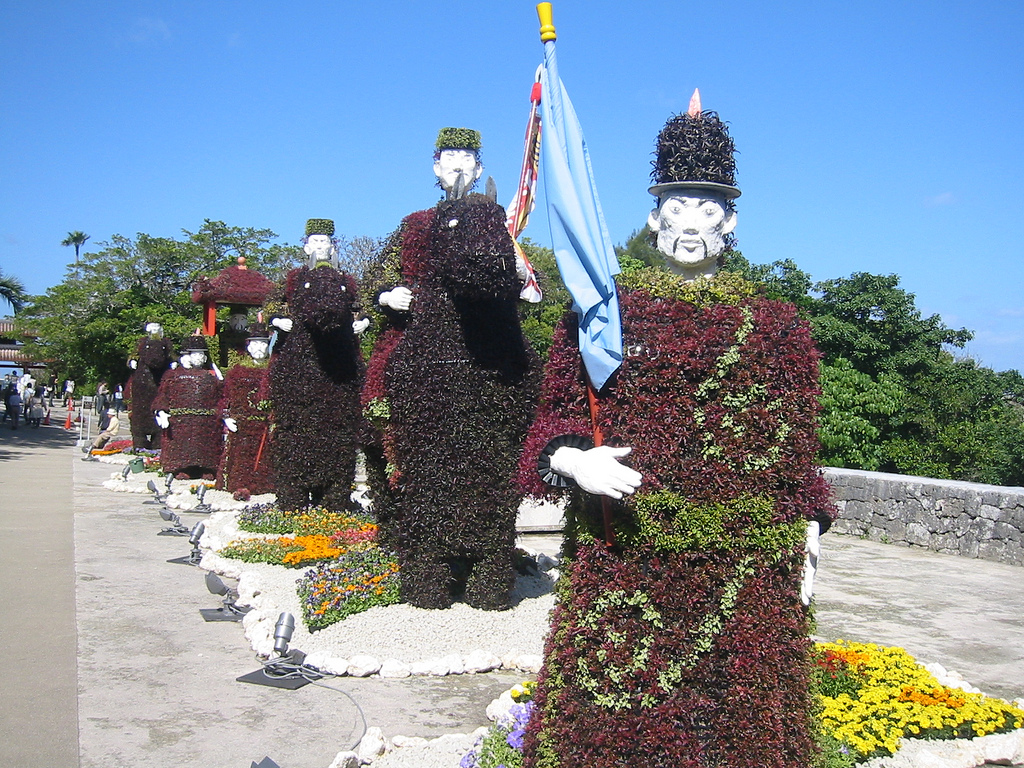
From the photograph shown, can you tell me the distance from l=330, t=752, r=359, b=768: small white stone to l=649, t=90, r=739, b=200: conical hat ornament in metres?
2.95

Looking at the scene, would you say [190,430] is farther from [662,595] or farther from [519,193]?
[662,595]

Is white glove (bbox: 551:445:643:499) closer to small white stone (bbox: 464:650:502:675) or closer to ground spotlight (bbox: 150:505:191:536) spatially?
small white stone (bbox: 464:650:502:675)

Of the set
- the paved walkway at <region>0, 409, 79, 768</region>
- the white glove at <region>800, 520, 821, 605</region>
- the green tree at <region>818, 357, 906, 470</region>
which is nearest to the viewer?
the white glove at <region>800, 520, 821, 605</region>

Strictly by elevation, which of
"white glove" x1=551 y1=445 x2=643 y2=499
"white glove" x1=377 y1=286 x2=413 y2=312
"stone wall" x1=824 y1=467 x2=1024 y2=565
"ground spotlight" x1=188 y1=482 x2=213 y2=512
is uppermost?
"white glove" x1=377 y1=286 x2=413 y2=312

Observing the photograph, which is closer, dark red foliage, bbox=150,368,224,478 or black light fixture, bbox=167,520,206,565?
black light fixture, bbox=167,520,206,565

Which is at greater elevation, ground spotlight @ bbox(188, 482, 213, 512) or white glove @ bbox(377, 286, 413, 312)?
white glove @ bbox(377, 286, 413, 312)

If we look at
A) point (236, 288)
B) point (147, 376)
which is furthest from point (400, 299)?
point (147, 376)

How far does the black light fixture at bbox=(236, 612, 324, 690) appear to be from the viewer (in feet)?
18.0

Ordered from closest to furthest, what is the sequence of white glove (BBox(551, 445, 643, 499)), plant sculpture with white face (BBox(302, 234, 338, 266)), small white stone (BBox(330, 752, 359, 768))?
white glove (BBox(551, 445, 643, 499)) < small white stone (BBox(330, 752, 359, 768)) < plant sculpture with white face (BBox(302, 234, 338, 266))

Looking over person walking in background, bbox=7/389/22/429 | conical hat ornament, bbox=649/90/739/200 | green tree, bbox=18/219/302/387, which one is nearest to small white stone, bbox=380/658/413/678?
conical hat ornament, bbox=649/90/739/200

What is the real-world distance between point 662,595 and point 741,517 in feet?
1.31

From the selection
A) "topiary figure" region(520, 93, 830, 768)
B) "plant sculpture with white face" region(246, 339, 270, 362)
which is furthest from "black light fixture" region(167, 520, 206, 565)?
"topiary figure" region(520, 93, 830, 768)

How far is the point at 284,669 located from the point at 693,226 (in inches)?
155

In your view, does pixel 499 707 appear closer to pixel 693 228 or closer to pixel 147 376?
pixel 693 228
